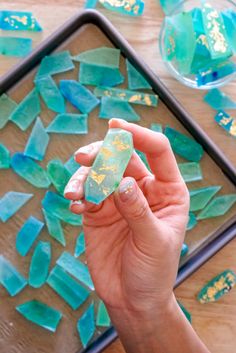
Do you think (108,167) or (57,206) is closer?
(108,167)

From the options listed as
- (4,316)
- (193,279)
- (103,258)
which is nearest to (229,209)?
(193,279)

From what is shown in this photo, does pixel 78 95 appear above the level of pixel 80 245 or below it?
above

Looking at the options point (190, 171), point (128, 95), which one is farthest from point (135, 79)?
point (190, 171)

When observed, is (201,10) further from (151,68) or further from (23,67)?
Answer: (23,67)

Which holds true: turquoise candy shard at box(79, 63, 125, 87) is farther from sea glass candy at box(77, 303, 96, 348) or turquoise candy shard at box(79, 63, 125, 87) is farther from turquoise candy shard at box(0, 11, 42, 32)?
sea glass candy at box(77, 303, 96, 348)

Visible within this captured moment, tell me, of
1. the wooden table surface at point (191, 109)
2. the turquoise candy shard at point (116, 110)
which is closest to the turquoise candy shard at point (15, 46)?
the wooden table surface at point (191, 109)

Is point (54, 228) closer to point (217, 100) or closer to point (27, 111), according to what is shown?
point (27, 111)
